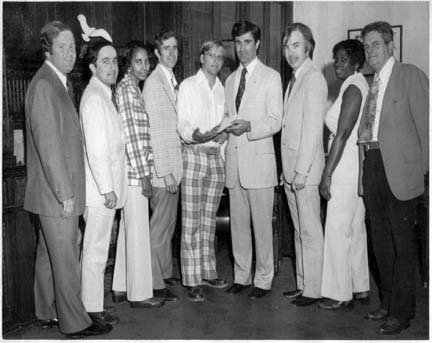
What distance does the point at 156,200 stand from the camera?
12.0ft

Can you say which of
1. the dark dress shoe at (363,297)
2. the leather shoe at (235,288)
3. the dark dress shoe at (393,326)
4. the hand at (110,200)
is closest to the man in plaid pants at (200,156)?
the leather shoe at (235,288)

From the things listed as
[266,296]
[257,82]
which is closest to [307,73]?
[257,82]

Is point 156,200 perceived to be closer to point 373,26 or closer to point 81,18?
point 81,18

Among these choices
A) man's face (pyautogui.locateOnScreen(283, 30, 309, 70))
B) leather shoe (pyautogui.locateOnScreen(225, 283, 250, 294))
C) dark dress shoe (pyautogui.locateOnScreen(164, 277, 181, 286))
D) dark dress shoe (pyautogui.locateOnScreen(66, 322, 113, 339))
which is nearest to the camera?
dark dress shoe (pyautogui.locateOnScreen(66, 322, 113, 339))

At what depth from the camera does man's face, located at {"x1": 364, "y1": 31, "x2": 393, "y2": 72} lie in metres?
2.96

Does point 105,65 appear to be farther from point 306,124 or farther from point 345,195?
point 345,195

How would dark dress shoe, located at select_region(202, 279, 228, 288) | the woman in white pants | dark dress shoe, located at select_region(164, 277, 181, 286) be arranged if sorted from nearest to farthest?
the woman in white pants < dark dress shoe, located at select_region(202, 279, 228, 288) < dark dress shoe, located at select_region(164, 277, 181, 286)

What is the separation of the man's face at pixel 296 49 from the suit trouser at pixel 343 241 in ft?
2.73

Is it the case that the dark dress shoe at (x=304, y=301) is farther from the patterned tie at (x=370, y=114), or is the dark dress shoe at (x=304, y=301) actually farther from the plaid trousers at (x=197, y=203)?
the patterned tie at (x=370, y=114)

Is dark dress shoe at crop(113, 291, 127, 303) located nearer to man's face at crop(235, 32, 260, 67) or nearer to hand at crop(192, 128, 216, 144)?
hand at crop(192, 128, 216, 144)

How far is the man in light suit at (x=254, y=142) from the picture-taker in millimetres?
3500

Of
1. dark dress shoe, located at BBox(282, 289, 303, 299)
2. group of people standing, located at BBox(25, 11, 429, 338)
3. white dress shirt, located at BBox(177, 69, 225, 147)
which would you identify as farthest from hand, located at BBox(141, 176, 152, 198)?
dark dress shoe, located at BBox(282, 289, 303, 299)

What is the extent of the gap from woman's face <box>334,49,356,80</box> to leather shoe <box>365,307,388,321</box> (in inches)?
57.4

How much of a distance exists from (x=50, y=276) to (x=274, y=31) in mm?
3381
